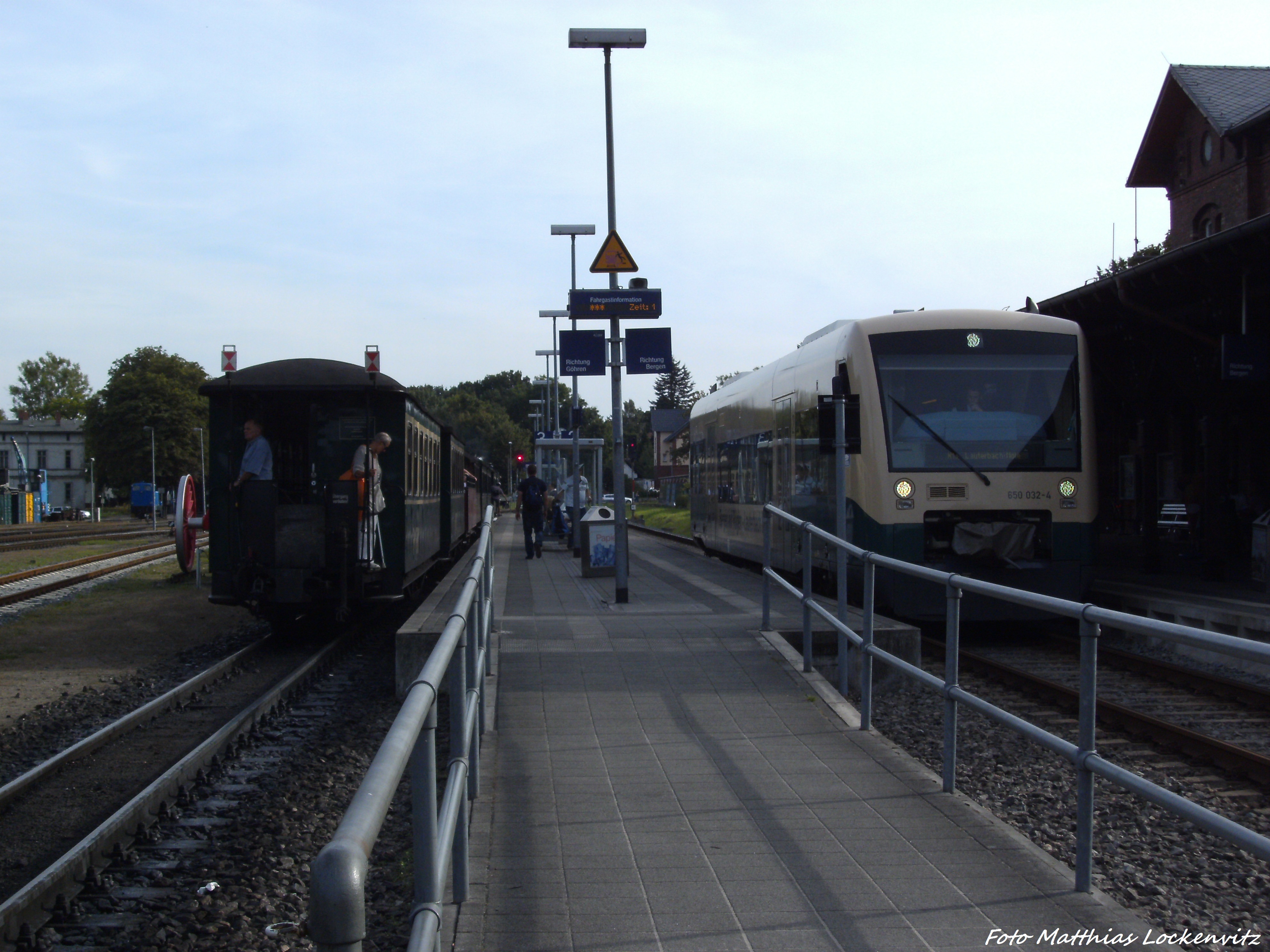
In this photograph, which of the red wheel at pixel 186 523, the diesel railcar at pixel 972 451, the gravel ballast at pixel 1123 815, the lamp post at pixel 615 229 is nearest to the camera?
the gravel ballast at pixel 1123 815

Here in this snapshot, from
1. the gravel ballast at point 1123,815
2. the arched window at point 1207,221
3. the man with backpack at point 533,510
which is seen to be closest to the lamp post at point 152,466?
the man with backpack at point 533,510

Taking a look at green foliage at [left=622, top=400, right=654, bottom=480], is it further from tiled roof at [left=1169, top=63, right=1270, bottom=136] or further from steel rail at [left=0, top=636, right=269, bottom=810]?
steel rail at [left=0, top=636, right=269, bottom=810]

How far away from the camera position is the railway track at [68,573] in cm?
1895

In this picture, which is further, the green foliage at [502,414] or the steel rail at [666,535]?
the green foliage at [502,414]

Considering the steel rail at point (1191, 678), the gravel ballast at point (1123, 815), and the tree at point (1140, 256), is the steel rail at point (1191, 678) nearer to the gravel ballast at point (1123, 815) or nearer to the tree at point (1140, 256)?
the gravel ballast at point (1123, 815)

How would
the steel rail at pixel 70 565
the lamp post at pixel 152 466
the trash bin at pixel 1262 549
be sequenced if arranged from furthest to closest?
1. the lamp post at pixel 152 466
2. the steel rail at pixel 70 565
3. the trash bin at pixel 1262 549

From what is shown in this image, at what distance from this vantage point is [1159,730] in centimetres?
750

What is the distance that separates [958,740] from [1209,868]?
2.58m

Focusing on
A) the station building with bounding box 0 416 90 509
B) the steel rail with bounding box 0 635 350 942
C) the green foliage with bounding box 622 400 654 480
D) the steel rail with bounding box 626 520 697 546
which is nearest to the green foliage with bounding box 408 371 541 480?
the green foliage with bounding box 622 400 654 480

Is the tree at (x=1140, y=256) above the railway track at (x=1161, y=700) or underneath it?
above

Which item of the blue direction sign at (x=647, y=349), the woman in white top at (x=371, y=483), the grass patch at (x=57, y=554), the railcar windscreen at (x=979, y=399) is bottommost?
the grass patch at (x=57, y=554)

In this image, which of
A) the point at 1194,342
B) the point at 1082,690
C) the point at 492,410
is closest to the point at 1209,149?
the point at 1194,342

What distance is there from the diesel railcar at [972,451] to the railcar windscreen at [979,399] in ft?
0.04

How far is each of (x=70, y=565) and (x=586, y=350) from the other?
15.6 meters
